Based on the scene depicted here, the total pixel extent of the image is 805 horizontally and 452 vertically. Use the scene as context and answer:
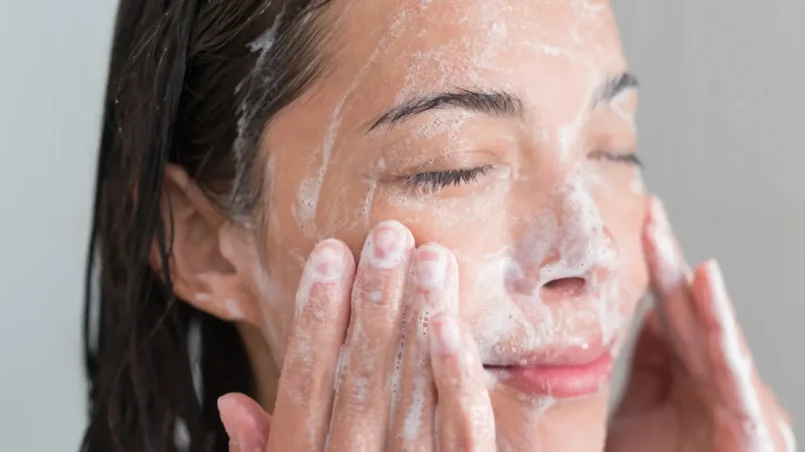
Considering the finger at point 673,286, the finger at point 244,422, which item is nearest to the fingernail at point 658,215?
Answer: the finger at point 673,286

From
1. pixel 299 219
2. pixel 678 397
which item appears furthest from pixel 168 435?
pixel 678 397

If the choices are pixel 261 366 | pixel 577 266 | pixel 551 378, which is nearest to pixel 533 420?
pixel 551 378

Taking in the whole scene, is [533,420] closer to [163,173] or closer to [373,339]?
[373,339]

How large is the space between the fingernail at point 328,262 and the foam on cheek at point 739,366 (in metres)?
0.39

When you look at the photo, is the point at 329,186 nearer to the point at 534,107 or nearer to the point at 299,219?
the point at 299,219

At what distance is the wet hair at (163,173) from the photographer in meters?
0.72

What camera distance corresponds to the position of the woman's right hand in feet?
2.05

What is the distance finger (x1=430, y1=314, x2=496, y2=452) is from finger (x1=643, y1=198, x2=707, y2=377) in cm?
28

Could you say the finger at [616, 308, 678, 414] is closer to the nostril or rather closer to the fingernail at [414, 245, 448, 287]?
the nostril

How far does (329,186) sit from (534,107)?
197 millimetres

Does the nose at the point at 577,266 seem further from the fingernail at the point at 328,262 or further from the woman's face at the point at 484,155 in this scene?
the fingernail at the point at 328,262

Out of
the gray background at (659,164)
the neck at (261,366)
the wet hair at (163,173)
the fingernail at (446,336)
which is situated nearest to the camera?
the fingernail at (446,336)

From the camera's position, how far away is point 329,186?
0.69 meters

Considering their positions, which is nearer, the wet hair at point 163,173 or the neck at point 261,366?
the wet hair at point 163,173
